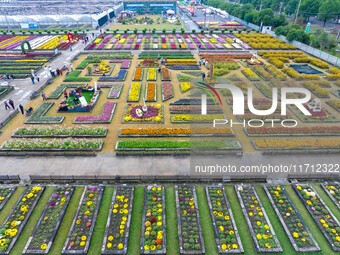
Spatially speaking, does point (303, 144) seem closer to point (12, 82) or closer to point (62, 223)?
point (62, 223)

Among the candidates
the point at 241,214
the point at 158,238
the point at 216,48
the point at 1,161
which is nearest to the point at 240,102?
the point at 241,214

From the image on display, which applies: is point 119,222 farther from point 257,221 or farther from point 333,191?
point 333,191

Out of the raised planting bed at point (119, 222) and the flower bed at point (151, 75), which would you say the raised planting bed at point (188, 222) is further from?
the flower bed at point (151, 75)

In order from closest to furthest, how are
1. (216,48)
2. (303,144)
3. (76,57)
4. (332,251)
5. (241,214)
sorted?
(332,251) → (241,214) → (303,144) → (76,57) → (216,48)

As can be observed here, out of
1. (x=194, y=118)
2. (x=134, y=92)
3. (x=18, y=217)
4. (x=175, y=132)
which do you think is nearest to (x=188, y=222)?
(x=175, y=132)

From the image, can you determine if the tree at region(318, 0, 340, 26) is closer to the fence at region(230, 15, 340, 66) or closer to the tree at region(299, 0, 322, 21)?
the tree at region(299, 0, 322, 21)

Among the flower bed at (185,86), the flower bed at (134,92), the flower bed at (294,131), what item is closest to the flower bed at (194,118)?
the flower bed at (294,131)
